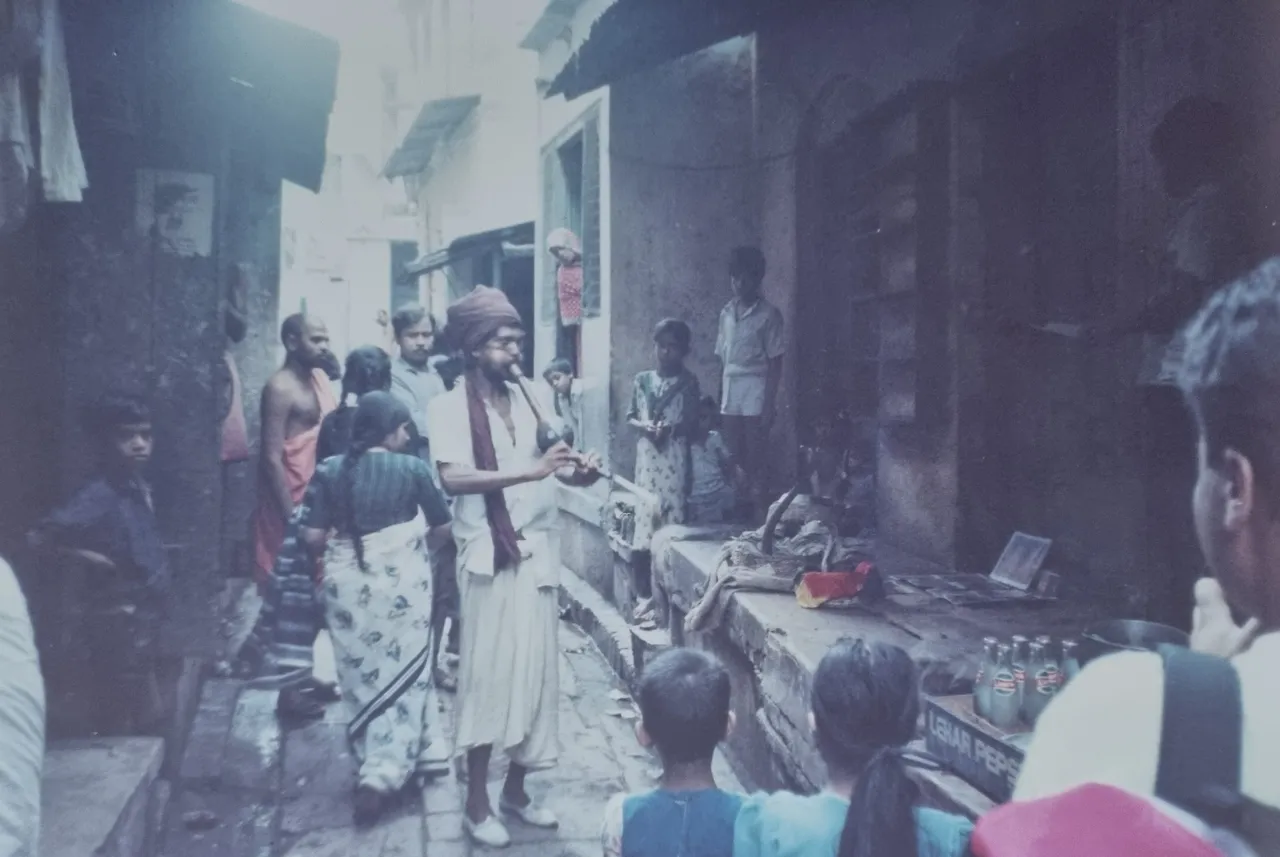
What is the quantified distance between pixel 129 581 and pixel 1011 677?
263 centimetres

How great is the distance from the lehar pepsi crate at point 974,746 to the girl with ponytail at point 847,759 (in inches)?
8.0

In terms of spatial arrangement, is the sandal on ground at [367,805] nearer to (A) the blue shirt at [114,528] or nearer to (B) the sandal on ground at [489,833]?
(B) the sandal on ground at [489,833]

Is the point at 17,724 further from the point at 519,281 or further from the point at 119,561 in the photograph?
the point at 519,281

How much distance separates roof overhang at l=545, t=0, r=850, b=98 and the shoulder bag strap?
3.90 meters

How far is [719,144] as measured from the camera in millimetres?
5562

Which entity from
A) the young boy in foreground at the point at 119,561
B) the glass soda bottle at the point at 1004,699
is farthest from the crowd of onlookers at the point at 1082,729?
the young boy in foreground at the point at 119,561

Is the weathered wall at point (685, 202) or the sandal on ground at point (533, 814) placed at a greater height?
the weathered wall at point (685, 202)

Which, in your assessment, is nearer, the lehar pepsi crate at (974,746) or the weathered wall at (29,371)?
the lehar pepsi crate at (974,746)

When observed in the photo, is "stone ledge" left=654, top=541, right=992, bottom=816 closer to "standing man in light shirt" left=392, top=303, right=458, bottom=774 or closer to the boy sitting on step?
the boy sitting on step

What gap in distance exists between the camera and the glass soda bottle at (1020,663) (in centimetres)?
216

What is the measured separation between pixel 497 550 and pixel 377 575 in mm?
545

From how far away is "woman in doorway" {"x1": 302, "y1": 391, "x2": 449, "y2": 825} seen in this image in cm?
350

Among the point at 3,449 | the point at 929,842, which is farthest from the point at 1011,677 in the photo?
the point at 3,449

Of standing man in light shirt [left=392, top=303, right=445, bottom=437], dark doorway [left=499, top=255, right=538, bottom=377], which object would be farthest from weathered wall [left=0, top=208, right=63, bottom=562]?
dark doorway [left=499, top=255, right=538, bottom=377]
